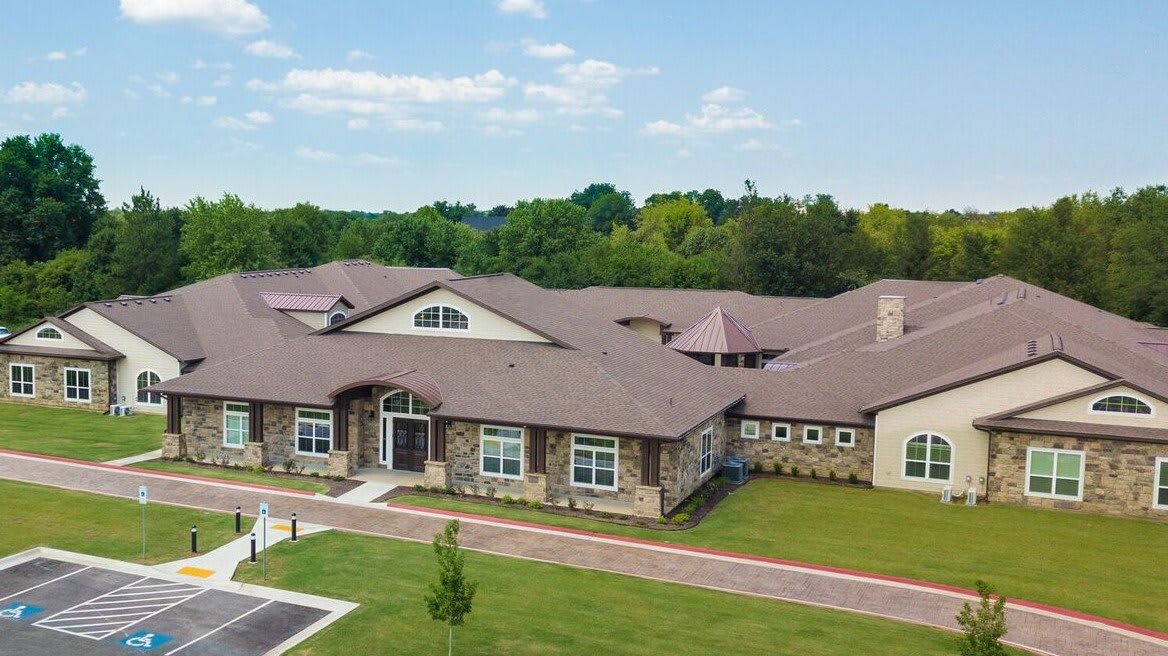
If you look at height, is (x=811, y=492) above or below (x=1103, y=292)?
below

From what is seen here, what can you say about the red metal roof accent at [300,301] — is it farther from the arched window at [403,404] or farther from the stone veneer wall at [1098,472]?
the stone veneer wall at [1098,472]

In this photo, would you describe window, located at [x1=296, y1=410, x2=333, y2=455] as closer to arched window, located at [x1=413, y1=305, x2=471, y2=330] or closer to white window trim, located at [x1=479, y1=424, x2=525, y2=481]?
arched window, located at [x1=413, y1=305, x2=471, y2=330]

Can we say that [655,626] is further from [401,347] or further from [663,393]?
[401,347]

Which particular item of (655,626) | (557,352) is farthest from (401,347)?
(655,626)

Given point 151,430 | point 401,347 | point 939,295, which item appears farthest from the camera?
point 939,295

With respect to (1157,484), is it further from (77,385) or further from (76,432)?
Result: (77,385)

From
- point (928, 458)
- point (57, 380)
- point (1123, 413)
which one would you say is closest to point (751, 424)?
point (928, 458)

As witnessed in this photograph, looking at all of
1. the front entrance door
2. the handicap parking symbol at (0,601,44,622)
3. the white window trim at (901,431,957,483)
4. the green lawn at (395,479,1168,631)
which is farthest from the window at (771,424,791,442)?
the handicap parking symbol at (0,601,44,622)
